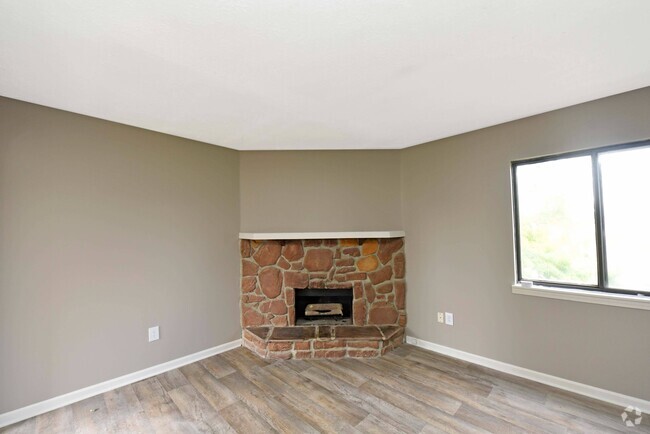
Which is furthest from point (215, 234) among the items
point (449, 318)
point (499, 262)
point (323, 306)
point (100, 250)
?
point (499, 262)

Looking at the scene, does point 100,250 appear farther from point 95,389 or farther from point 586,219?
point 586,219

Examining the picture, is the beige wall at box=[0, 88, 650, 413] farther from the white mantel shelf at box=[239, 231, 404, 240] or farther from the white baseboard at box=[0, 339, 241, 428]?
the white mantel shelf at box=[239, 231, 404, 240]

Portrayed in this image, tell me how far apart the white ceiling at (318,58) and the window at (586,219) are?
51 cm

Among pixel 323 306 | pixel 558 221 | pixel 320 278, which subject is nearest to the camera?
pixel 558 221

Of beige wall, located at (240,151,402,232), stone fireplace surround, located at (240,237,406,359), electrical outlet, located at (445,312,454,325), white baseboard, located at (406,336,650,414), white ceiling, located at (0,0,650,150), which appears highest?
white ceiling, located at (0,0,650,150)

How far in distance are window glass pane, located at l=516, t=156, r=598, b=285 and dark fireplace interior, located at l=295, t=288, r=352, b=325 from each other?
183 centimetres

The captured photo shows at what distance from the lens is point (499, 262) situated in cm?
257

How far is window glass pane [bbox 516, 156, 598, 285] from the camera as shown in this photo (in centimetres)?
221

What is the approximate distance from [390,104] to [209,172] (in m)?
2.00

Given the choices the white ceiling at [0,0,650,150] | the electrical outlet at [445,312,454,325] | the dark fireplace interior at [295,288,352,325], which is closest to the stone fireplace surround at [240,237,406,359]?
the dark fireplace interior at [295,288,352,325]

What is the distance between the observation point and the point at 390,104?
2123 mm

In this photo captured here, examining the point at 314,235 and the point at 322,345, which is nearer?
the point at 322,345

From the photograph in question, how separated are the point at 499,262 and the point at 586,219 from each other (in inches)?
28.1

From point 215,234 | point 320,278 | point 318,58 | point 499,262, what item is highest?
point 318,58
